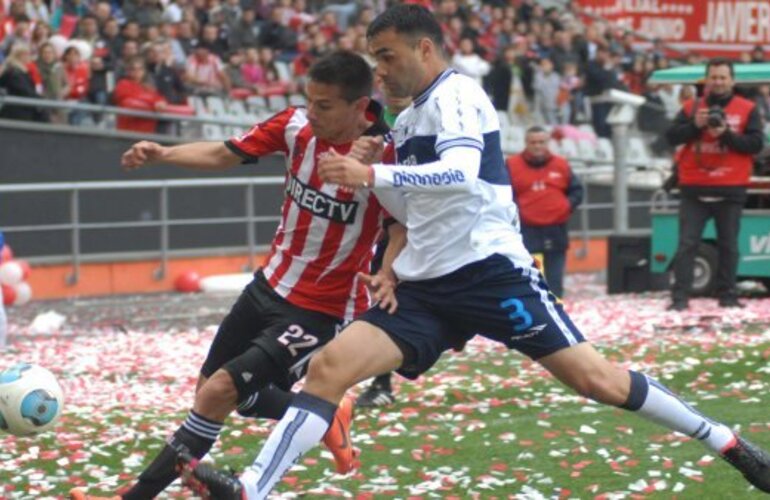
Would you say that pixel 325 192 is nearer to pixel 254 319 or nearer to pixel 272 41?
pixel 254 319

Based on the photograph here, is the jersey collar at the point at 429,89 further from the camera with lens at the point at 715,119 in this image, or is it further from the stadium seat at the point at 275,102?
the stadium seat at the point at 275,102

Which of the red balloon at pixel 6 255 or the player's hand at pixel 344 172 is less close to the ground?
the player's hand at pixel 344 172

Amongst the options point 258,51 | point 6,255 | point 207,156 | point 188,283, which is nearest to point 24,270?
point 6,255

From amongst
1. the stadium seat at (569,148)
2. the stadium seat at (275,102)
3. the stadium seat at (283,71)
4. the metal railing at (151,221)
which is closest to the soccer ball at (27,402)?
Result: the metal railing at (151,221)

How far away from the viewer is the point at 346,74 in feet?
23.7

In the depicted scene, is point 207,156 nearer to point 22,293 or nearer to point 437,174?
point 437,174

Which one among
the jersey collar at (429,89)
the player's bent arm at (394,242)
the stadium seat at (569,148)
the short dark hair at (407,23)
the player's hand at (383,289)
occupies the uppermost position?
the short dark hair at (407,23)

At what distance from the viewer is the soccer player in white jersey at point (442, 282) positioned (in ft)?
22.1

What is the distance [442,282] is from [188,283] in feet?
45.1

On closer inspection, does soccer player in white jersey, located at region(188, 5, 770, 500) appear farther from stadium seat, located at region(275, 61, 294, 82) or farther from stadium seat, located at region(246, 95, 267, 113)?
stadium seat, located at region(275, 61, 294, 82)

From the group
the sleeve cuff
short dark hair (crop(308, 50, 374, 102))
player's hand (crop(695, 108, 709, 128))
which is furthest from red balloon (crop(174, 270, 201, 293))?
short dark hair (crop(308, 50, 374, 102))

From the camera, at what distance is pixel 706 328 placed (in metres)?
14.2

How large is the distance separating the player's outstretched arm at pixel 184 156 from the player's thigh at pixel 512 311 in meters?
1.23

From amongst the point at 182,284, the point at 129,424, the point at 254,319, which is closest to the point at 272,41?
the point at 182,284
